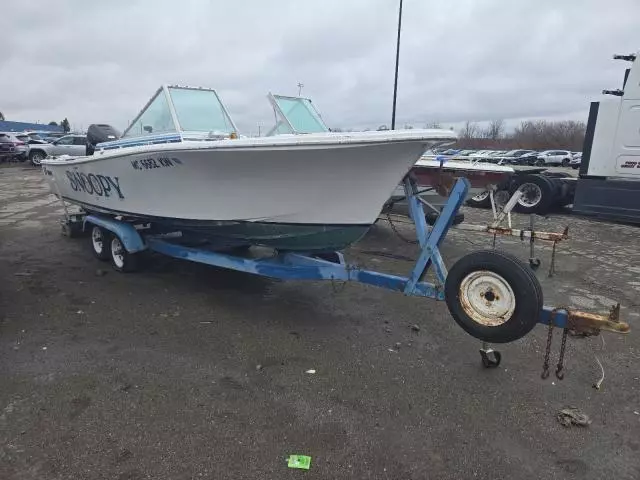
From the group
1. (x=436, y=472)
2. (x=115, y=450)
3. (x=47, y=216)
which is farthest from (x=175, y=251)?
(x=47, y=216)

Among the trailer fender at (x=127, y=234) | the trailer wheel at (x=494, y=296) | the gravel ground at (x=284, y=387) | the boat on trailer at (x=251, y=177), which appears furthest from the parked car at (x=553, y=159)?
the trailer wheel at (x=494, y=296)

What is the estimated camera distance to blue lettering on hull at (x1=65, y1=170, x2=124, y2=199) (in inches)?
220

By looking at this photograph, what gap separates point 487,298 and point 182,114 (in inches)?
163

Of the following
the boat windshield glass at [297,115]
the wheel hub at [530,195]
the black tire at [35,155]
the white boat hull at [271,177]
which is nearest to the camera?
the white boat hull at [271,177]

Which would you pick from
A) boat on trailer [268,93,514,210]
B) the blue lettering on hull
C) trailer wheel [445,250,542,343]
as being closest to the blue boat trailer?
trailer wheel [445,250,542,343]

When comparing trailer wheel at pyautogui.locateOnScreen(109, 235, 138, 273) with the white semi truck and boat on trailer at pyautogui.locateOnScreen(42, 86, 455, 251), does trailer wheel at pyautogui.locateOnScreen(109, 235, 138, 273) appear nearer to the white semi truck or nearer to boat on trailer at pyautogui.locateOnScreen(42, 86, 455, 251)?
boat on trailer at pyautogui.locateOnScreen(42, 86, 455, 251)

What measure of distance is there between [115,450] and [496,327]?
241cm

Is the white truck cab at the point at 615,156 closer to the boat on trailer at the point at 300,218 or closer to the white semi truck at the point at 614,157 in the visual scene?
the white semi truck at the point at 614,157

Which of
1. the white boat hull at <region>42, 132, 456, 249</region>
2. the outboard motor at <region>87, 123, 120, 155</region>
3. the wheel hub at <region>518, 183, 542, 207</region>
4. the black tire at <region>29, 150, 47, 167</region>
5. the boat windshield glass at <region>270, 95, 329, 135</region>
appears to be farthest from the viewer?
the black tire at <region>29, 150, 47, 167</region>

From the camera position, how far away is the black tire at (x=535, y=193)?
10461mm

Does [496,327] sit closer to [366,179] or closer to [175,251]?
[366,179]

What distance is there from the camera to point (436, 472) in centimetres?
245

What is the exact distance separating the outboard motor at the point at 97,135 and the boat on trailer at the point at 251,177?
1206 millimetres

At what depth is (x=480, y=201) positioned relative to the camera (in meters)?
11.8
